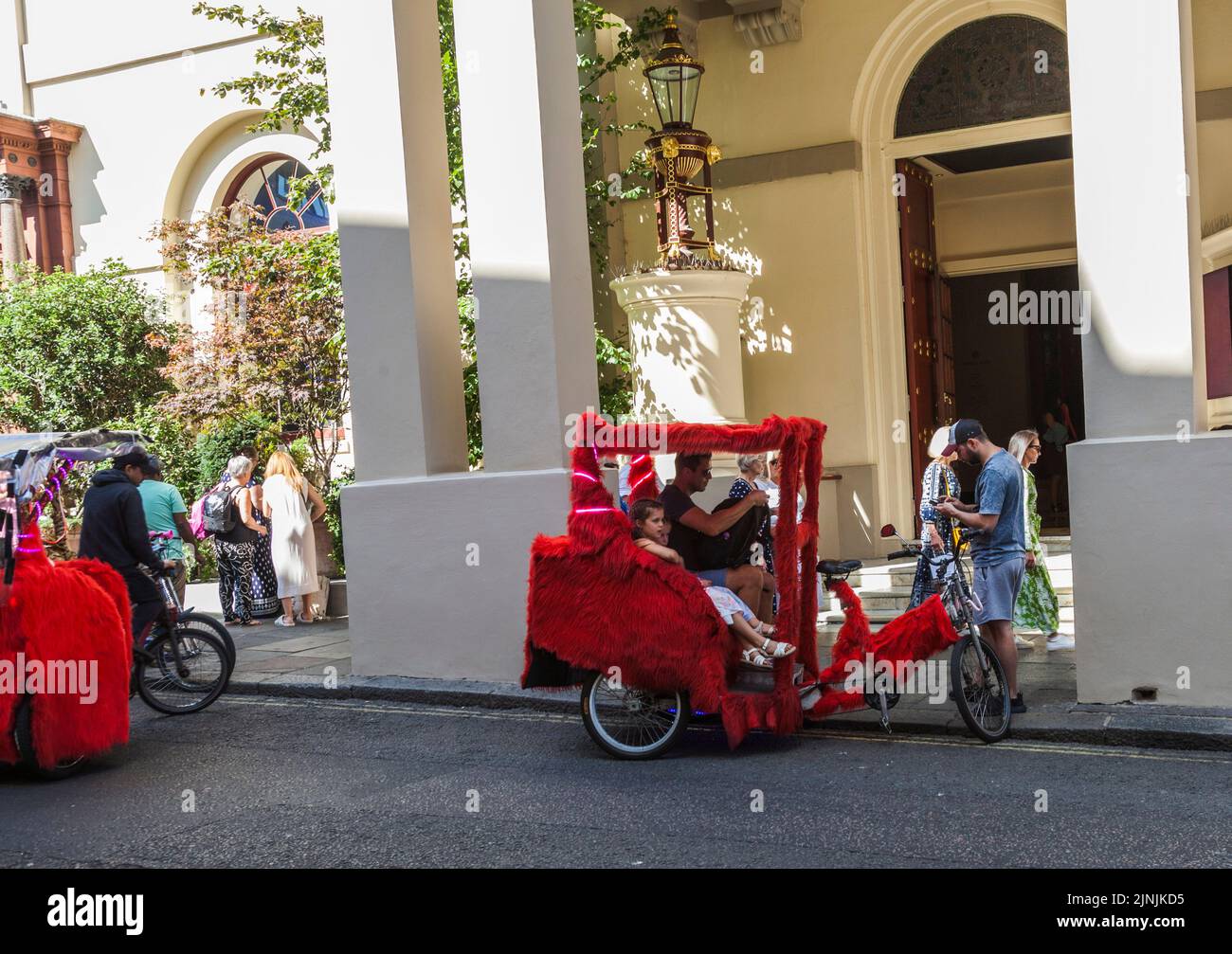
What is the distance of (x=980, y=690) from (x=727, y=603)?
148 centimetres

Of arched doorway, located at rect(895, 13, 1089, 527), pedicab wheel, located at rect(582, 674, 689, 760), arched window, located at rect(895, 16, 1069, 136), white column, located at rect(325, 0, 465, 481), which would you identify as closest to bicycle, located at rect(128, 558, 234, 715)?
white column, located at rect(325, 0, 465, 481)

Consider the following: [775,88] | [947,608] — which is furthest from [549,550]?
[775,88]

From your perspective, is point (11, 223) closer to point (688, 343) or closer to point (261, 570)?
point (261, 570)

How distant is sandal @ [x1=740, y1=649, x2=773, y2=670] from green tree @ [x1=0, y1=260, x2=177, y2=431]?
12718 millimetres

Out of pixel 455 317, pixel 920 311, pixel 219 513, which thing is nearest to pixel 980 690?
pixel 455 317

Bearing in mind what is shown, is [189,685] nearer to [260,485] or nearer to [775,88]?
[260,485]

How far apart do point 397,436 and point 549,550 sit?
3005mm

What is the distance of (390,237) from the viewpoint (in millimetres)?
10016

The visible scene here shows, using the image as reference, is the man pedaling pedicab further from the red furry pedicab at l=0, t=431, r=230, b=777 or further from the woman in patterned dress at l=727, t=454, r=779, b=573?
the red furry pedicab at l=0, t=431, r=230, b=777

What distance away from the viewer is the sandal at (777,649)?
7293 millimetres

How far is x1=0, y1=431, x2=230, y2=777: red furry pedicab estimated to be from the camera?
743cm

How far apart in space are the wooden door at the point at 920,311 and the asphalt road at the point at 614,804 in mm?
6862

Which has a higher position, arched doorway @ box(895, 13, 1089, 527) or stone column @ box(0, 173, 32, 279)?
stone column @ box(0, 173, 32, 279)
